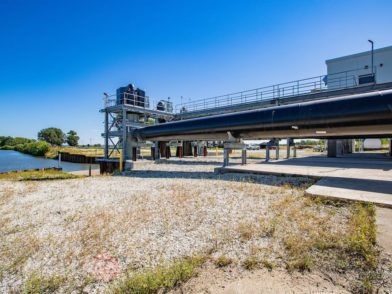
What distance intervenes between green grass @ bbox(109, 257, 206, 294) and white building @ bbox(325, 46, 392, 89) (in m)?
17.7

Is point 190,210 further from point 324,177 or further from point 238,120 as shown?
point 238,120

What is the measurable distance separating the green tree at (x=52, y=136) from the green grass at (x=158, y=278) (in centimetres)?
14239

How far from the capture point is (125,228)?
4762mm

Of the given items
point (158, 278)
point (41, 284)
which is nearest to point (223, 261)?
point (158, 278)

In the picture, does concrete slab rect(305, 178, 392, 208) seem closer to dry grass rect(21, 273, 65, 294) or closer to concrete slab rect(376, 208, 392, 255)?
concrete slab rect(376, 208, 392, 255)

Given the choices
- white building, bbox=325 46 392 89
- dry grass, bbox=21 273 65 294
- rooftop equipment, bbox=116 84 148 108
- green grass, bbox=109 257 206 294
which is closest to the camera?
green grass, bbox=109 257 206 294

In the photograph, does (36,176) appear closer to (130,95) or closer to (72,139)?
(130,95)

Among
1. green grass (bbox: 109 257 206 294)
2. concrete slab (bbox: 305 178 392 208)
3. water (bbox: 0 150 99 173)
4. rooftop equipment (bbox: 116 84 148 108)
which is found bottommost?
water (bbox: 0 150 99 173)

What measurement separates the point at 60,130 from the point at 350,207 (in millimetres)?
155110

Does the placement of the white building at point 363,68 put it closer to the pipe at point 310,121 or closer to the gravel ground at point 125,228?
the pipe at point 310,121

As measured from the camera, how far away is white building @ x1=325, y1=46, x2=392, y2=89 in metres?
16.4

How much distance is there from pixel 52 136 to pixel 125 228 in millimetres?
142393

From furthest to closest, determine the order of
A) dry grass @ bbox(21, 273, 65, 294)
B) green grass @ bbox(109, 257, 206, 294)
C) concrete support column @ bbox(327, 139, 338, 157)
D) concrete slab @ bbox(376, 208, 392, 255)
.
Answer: concrete support column @ bbox(327, 139, 338, 157), concrete slab @ bbox(376, 208, 392, 255), dry grass @ bbox(21, 273, 65, 294), green grass @ bbox(109, 257, 206, 294)

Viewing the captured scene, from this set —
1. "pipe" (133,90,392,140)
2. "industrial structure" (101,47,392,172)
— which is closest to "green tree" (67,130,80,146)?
"industrial structure" (101,47,392,172)
